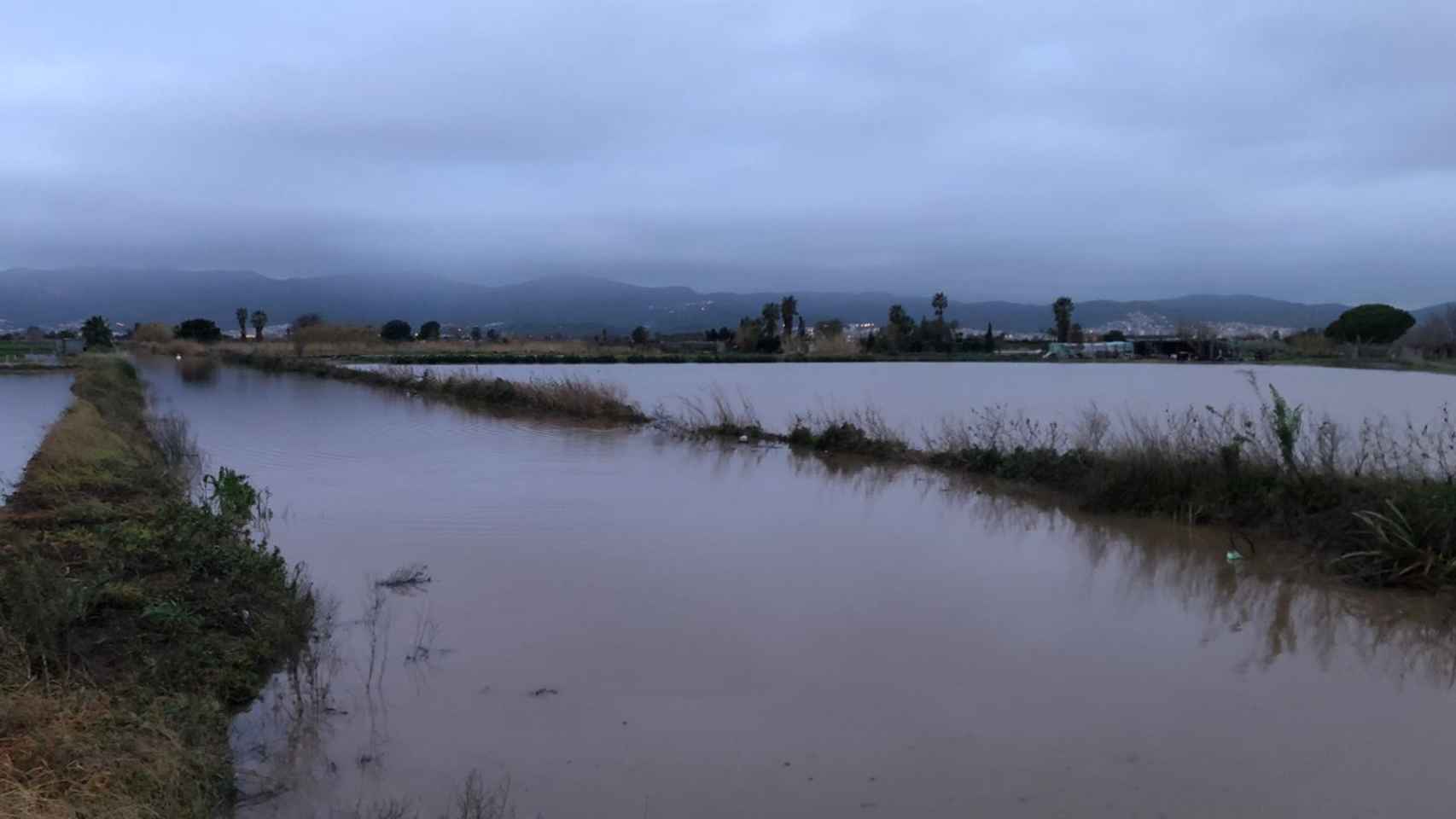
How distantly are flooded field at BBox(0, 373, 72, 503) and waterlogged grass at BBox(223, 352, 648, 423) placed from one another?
9.13 m

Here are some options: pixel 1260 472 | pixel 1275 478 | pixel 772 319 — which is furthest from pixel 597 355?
pixel 1275 478

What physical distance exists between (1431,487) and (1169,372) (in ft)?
106

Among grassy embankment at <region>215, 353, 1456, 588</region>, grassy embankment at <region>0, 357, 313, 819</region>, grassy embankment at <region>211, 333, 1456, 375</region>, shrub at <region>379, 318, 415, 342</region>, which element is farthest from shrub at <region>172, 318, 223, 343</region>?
grassy embankment at <region>0, 357, 313, 819</region>

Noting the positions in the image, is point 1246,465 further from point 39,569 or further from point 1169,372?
point 1169,372

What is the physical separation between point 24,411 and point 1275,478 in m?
26.2

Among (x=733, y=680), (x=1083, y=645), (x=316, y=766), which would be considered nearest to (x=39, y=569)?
(x=316, y=766)

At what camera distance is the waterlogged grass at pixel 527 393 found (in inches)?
955

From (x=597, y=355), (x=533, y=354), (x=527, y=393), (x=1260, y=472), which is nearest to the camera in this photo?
(x=1260, y=472)

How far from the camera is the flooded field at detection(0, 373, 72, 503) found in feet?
53.4

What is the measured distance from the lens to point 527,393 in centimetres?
2720

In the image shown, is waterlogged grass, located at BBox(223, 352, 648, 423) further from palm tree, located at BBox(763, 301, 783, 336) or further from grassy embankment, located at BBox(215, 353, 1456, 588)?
palm tree, located at BBox(763, 301, 783, 336)

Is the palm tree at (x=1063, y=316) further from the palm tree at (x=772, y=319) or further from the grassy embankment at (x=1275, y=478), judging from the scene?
the grassy embankment at (x=1275, y=478)

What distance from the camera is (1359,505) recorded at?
9805mm

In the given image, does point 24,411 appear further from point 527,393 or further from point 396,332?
point 396,332
